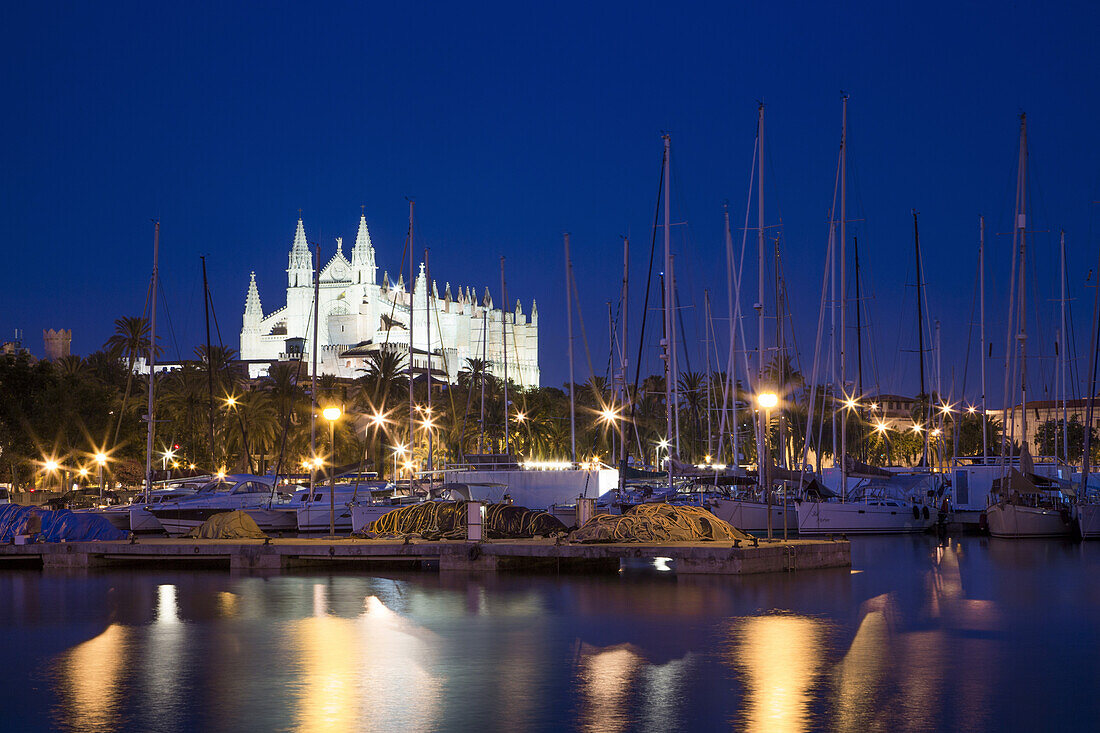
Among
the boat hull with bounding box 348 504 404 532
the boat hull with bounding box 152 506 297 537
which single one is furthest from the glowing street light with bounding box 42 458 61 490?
the boat hull with bounding box 348 504 404 532

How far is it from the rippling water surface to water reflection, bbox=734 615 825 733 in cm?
Answer: 5

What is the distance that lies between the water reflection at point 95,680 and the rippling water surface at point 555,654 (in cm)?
5

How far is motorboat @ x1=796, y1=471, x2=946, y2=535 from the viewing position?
149ft

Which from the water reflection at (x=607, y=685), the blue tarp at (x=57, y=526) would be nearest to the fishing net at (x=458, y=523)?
the blue tarp at (x=57, y=526)

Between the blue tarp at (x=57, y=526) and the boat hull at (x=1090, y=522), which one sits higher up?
the blue tarp at (x=57, y=526)

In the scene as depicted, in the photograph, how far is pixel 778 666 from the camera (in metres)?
15.4

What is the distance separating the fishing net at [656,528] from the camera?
28.7 m

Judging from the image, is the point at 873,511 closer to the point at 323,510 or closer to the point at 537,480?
the point at 537,480

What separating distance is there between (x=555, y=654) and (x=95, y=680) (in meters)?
5.84

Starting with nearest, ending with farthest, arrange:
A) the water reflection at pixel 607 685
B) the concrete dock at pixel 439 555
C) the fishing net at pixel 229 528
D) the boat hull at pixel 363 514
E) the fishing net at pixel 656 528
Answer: the water reflection at pixel 607 685 → the concrete dock at pixel 439 555 → the fishing net at pixel 656 528 → the fishing net at pixel 229 528 → the boat hull at pixel 363 514

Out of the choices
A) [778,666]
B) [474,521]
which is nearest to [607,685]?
[778,666]

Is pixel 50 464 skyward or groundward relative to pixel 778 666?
skyward

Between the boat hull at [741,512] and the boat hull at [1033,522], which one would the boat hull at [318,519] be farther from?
the boat hull at [1033,522]

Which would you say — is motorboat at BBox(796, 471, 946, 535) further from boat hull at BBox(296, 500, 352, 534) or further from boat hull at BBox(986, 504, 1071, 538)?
boat hull at BBox(296, 500, 352, 534)
